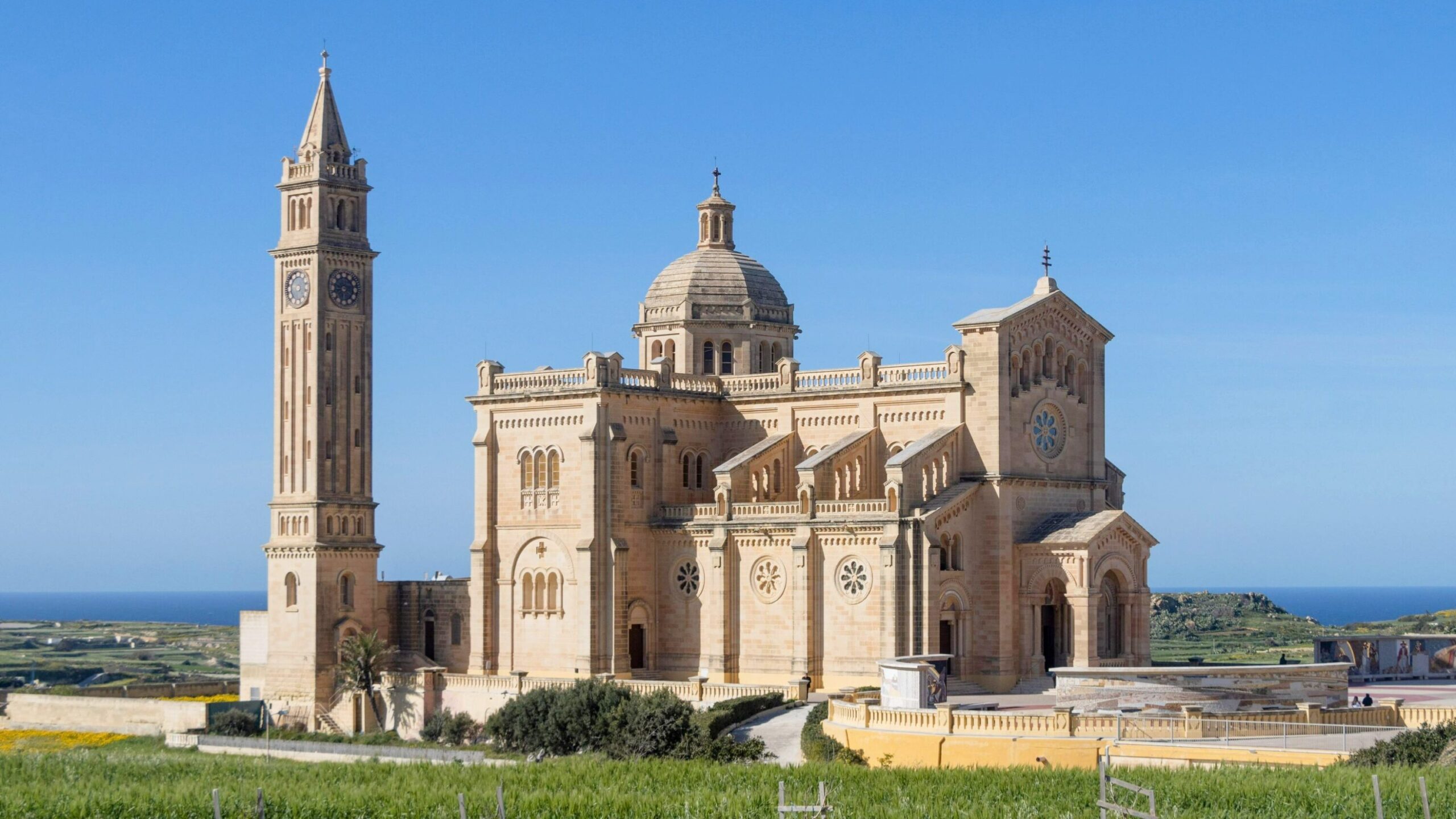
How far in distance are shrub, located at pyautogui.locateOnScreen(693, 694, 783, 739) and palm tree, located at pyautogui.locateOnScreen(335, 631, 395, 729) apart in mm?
14317

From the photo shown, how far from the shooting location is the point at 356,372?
74562 mm

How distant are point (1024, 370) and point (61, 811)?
3286 cm

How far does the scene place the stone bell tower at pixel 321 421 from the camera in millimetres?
72500

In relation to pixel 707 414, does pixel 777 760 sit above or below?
below

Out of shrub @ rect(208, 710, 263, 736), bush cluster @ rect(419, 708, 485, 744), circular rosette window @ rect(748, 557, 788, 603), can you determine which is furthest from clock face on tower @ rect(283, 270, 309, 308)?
circular rosette window @ rect(748, 557, 788, 603)

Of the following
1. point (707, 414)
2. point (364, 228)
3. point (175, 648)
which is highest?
point (364, 228)

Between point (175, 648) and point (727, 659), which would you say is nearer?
point (727, 659)

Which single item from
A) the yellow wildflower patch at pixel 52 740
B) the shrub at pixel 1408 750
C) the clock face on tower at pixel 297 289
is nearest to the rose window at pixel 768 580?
the clock face on tower at pixel 297 289

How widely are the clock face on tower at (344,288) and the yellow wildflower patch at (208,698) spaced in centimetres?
1358

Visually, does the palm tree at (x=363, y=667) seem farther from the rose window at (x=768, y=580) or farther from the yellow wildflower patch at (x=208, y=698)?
the rose window at (x=768, y=580)

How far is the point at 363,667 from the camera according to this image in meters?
71.6

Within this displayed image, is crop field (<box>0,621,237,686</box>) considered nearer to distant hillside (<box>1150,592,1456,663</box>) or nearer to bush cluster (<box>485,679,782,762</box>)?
A: bush cluster (<box>485,679,782,762</box>)

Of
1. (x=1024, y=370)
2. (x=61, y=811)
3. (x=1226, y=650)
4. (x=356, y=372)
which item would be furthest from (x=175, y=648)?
(x=61, y=811)

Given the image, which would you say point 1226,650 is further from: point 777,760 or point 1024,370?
point 777,760
